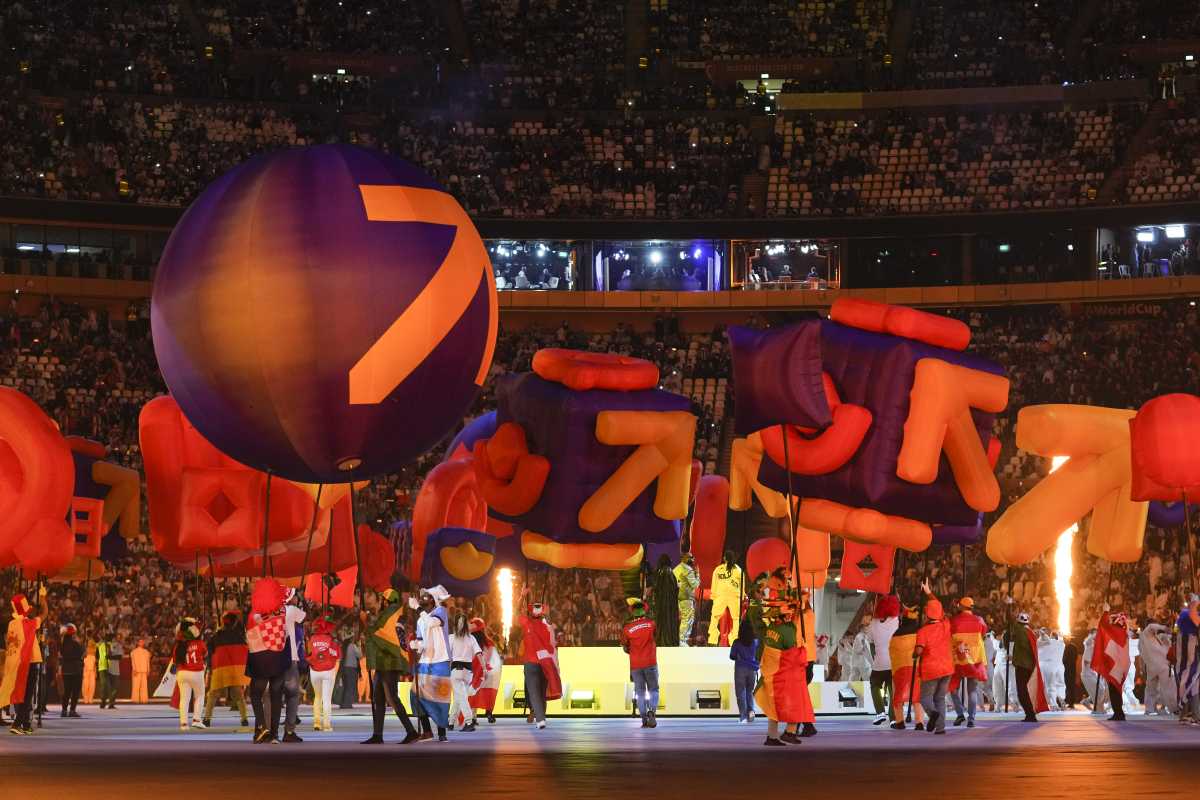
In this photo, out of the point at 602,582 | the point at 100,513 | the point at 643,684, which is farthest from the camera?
the point at 602,582

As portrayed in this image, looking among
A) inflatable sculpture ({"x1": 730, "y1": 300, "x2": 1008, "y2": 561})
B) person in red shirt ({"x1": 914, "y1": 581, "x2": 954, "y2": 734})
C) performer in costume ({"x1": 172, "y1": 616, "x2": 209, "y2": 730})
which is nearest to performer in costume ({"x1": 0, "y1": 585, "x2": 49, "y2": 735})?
performer in costume ({"x1": 172, "y1": 616, "x2": 209, "y2": 730})

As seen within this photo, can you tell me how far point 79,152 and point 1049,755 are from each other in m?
38.6

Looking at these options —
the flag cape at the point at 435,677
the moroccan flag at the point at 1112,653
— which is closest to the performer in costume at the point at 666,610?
the moroccan flag at the point at 1112,653

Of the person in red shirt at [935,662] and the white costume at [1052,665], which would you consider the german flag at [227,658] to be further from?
the white costume at [1052,665]

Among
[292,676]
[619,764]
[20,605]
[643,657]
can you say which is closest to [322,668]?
[292,676]

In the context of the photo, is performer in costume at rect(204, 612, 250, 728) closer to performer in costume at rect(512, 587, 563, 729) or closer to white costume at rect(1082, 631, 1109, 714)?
performer in costume at rect(512, 587, 563, 729)

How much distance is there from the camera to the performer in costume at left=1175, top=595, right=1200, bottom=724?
23438 mm

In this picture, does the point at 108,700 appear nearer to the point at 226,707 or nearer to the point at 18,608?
the point at 226,707

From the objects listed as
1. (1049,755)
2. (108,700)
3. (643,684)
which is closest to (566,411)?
(643,684)

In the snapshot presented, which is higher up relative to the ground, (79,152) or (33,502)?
(79,152)

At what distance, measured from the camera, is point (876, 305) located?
21.4 meters

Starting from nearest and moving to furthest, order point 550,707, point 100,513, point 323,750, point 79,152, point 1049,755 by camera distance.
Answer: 1. point 1049,755
2. point 323,750
3. point 100,513
4. point 550,707
5. point 79,152

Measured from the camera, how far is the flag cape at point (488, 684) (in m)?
25.1

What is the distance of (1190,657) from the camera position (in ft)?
77.2
